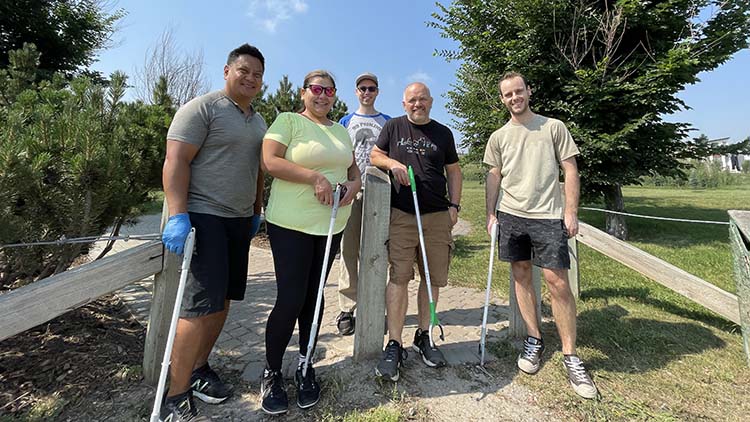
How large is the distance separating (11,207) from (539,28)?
8218 mm

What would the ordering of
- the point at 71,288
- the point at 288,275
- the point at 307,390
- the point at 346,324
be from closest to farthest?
the point at 71,288, the point at 288,275, the point at 307,390, the point at 346,324

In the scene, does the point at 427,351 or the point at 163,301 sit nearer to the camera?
the point at 163,301

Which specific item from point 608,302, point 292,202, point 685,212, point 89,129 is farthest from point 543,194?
point 685,212

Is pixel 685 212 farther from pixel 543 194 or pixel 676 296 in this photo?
pixel 543 194

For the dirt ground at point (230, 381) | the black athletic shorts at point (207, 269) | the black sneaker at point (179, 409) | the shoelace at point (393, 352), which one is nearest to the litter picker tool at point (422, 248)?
the shoelace at point (393, 352)

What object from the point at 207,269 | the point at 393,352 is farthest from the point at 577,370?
the point at 207,269

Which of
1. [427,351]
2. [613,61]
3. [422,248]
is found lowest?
[427,351]

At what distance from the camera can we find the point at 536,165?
2.65m

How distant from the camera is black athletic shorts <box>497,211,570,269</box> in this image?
2596 mm

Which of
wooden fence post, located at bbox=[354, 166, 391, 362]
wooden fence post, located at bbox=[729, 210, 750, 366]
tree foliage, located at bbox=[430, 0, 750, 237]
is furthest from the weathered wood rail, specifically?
tree foliage, located at bbox=[430, 0, 750, 237]

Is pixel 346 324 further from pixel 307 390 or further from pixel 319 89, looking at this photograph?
pixel 319 89

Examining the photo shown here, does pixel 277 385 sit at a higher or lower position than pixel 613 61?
lower

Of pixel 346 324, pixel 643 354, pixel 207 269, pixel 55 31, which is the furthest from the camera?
pixel 55 31

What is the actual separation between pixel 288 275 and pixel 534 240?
1784mm
